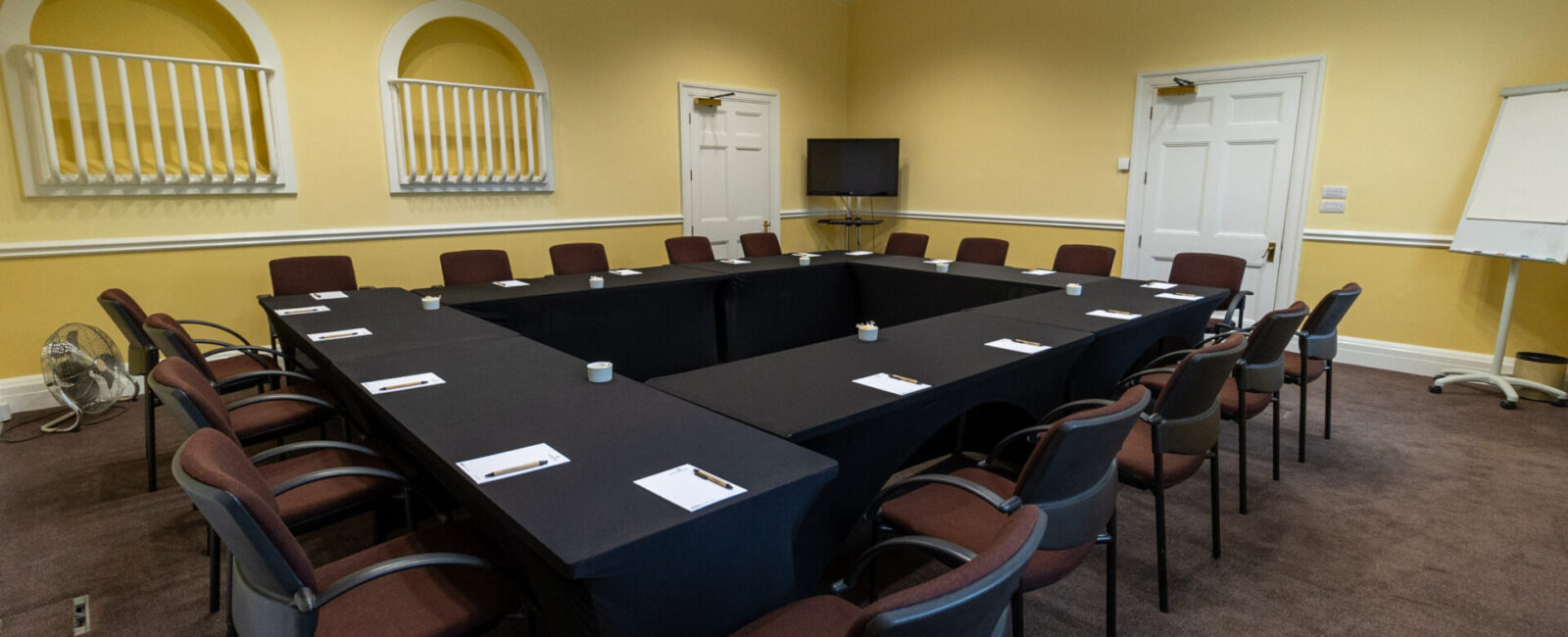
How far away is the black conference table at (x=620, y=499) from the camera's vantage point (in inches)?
50.6

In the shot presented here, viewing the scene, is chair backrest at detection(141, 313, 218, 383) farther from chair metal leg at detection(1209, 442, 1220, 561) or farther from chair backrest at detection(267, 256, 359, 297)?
chair metal leg at detection(1209, 442, 1220, 561)

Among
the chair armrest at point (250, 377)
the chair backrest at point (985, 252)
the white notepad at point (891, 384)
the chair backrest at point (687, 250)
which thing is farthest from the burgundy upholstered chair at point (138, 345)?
the chair backrest at point (985, 252)

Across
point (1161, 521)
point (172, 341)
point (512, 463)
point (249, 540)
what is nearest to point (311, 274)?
point (172, 341)

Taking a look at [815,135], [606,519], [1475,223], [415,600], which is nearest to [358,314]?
[415,600]

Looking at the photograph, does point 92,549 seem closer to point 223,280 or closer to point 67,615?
point 67,615

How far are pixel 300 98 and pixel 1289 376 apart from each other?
19.5 feet

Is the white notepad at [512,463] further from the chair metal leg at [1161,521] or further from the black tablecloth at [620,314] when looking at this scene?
the black tablecloth at [620,314]

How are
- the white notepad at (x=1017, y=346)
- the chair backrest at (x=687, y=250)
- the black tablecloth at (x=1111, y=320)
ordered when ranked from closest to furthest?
the white notepad at (x=1017, y=346), the black tablecloth at (x=1111, y=320), the chair backrest at (x=687, y=250)

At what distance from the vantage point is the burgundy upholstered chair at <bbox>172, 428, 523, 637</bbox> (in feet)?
4.12

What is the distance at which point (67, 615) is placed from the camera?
7.48 feet

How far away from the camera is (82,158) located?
4137 mm

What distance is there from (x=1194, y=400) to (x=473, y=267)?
13.3ft

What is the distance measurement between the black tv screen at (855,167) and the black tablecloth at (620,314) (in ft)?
10.1

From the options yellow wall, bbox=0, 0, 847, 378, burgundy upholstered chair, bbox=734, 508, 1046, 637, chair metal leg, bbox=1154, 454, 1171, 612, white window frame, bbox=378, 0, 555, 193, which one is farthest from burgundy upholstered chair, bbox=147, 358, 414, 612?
white window frame, bbox=378, 0, 555, 193
